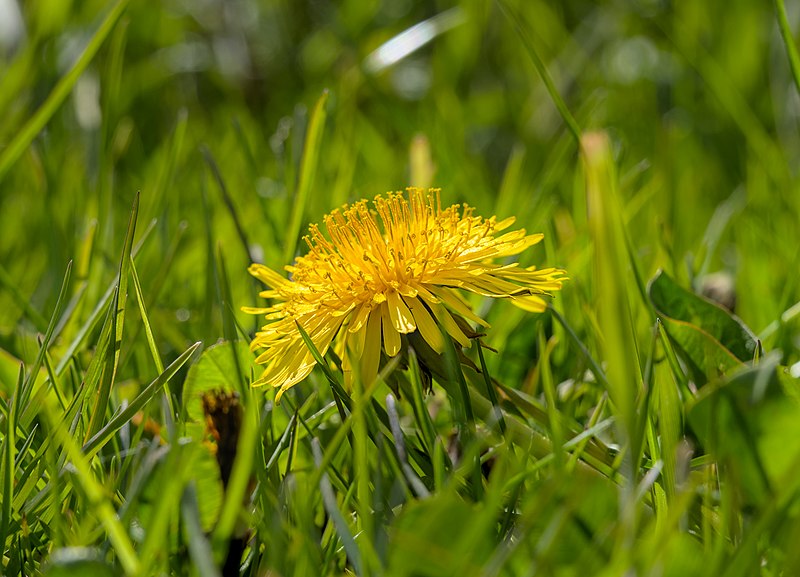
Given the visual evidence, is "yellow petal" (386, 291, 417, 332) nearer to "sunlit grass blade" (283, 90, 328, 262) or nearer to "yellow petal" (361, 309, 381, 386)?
"yellow petal" (361, 309, 381, 386)

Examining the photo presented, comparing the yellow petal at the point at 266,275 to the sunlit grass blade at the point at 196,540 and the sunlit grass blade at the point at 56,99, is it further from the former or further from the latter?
the sunlit grass blade at the point at 56,99

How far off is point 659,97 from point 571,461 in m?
1.85

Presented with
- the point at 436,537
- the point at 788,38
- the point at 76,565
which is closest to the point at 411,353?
the point at 436,537

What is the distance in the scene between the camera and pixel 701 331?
0.90m

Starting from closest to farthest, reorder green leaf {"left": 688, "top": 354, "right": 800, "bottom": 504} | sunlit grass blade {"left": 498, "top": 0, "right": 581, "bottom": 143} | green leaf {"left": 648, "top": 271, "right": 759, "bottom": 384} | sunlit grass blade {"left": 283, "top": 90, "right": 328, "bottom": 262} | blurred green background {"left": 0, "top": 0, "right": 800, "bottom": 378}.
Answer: green leaf {"left": 688, "top": 354, "right": 800, "bottom": 504}
green leaf {"left": 648, "top": 271, "right": 759, "bottom": 384}
sunlit grass blade {"left": 498, "top": 0, "right": 581, "bottom": 143}
sunlit grass blade {"left": 283, "top": 90, "right": 328, "bottom": 262}
blurred green background {"left": 0, "top": 0, "right": 800, "bottom": 378}

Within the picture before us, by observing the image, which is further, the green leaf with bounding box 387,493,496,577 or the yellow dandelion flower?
the yellow dandelion flower

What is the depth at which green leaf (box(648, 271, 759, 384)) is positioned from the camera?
2.99ft

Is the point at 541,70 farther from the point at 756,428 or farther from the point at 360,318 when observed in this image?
the point at 756,428

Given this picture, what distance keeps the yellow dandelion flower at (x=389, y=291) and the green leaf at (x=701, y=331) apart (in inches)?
6.5

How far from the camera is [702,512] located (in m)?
0.68

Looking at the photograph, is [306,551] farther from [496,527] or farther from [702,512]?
[702,512]

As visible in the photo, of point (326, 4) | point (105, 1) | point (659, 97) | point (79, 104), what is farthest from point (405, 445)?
point (326, 4)

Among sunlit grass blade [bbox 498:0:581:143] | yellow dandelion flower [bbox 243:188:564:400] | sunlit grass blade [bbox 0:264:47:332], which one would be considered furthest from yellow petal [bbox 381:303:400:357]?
sunlit grass blade [bbox 0:264:47:332]

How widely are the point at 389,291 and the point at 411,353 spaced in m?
0.12
